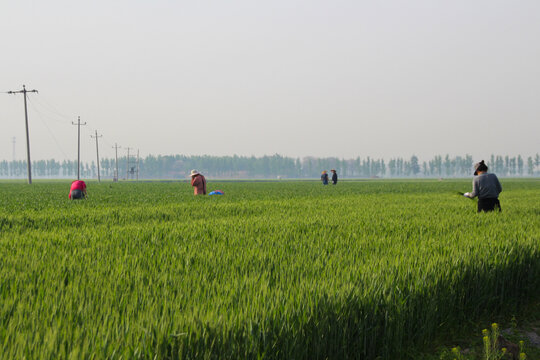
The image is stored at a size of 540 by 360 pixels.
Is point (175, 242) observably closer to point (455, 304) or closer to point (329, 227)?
point (329, 227)

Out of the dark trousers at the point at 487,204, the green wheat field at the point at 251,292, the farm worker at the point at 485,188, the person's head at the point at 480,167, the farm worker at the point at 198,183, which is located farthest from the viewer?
the farm worker at the point at 198,183

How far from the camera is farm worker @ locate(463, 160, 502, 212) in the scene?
1141cm

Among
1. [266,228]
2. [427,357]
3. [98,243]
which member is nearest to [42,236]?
[98,243]

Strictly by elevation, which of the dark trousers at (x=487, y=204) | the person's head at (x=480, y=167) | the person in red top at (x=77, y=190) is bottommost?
the dark trousers at (x=487, y=204)

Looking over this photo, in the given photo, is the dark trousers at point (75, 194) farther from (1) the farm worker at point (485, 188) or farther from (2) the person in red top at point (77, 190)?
(1) the farm worker at point (485, 188)

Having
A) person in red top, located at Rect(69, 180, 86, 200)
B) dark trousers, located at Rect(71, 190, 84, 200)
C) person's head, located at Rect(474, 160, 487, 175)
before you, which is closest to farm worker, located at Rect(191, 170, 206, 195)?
person in red top, located at Rect(69, 180, 86, 200)

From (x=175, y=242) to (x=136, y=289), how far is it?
3302mm

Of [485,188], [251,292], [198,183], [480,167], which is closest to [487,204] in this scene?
[485,188]

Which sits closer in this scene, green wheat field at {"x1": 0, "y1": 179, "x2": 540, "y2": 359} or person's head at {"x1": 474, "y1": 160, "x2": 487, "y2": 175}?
green wheat field at {"x1": 0, "y1": 179, "x2": 540, "y2": 359}

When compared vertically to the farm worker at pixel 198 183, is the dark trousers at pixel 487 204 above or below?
below

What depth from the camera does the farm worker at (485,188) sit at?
37.4 ft

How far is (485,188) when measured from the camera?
37.9 feet

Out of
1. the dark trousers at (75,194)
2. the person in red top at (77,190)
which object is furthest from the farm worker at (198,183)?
the dark trousers at (75,194)

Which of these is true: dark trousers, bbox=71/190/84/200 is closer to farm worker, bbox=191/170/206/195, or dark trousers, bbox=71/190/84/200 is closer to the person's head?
farm worker, bbox=191/170/206/195
